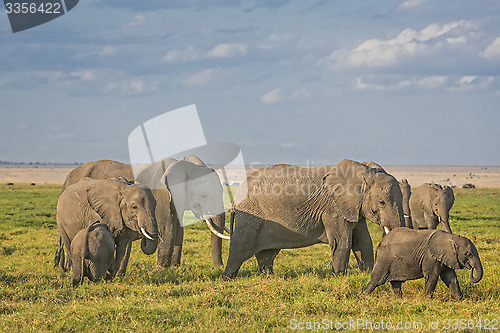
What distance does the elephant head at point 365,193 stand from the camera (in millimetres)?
10711

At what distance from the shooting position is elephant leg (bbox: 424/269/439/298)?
9.03 meters

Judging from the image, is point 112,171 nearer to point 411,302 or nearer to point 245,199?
point 245,199

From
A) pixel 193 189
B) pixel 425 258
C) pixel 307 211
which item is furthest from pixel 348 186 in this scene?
pixel 193 189

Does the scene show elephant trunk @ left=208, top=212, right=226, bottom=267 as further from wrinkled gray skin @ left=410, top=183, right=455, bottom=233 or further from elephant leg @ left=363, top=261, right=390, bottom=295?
wrinkled gray skin @ left=410, top=183, right=455, bottom=233

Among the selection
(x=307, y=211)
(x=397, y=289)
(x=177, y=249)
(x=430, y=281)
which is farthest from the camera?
(x=177, y=249)

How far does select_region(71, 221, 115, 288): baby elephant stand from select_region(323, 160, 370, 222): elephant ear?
4023 mm

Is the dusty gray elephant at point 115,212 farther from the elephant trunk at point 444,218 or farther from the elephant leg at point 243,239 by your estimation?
the elephant trunk at point 444,218

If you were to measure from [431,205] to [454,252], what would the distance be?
8792 millimetres

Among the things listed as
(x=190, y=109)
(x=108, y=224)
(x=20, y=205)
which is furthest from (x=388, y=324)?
(x=20, y=205)

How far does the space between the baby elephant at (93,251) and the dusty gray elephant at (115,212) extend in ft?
1.38

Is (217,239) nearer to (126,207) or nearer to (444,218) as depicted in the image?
(126,207)

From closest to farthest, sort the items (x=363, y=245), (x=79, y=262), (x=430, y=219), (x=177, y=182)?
(x=79, y=262) → (x=363, y=245) → (x=177, y=182) → (x=430, y=219)

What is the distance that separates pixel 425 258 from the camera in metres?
8.99

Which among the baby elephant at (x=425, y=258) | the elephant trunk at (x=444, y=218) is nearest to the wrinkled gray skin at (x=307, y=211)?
the baby elephant at (x=425, y=258)
